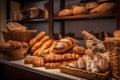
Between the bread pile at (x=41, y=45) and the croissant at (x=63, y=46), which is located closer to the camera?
the croissant at (x=63, y=46)

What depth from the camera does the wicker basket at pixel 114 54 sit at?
1059 mm

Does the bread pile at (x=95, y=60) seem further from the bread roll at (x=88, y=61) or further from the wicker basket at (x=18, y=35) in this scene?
the wicker basket at (x=18, y=35)

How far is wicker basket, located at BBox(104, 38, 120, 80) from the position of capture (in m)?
1.06

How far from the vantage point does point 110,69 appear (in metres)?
1.16

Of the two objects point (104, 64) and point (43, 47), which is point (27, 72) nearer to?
point (43, 47)

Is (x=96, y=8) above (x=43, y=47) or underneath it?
above

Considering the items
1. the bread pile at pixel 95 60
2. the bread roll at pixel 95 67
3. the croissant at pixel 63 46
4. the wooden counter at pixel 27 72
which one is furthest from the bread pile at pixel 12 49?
the bread roll at pixel 95 67

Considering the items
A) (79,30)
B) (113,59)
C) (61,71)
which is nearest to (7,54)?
(61,71)

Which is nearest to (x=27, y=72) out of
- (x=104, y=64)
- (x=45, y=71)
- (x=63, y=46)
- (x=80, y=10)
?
(x=45, y=71)

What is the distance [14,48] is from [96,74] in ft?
3.26

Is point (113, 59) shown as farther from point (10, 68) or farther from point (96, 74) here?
point (10, 68)

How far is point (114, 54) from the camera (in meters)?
1.10

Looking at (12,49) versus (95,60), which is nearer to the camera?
(95,60)

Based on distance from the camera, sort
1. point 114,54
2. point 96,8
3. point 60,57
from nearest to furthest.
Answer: point 114,54
point 60,57
point 96,8
